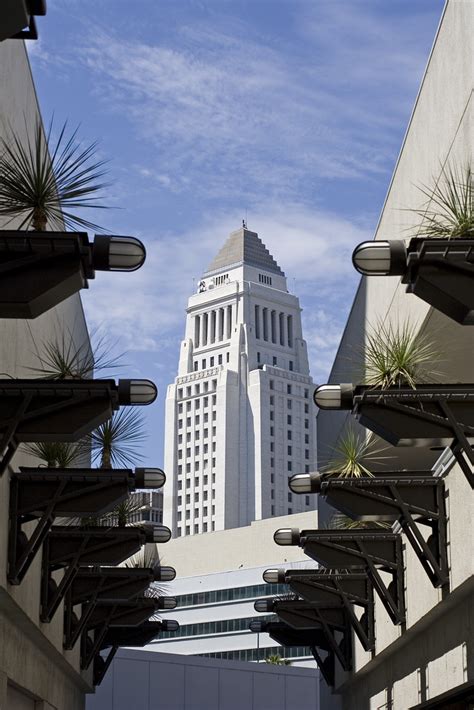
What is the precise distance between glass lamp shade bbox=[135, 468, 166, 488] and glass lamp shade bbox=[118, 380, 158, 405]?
314cm

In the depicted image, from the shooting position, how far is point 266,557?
299 feet

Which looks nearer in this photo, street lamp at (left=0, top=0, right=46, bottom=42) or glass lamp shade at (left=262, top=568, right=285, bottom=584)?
street lamp at (left=0, top=0, right=46, bottom=42)

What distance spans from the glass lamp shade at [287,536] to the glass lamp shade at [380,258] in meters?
9.30

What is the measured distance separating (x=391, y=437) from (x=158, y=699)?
2687 cm

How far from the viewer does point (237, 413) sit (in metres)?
124

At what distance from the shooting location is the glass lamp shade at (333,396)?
10.3 meters

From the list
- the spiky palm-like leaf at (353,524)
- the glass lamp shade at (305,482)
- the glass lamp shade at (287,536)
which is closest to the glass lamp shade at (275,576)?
the spiky palm-like leaf at (353,524)

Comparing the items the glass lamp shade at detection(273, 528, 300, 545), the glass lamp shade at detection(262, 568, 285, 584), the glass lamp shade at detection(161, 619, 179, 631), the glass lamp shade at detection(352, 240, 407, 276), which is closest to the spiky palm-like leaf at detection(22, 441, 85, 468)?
the glass lamp shade at detection(273, 528, 300, 545)

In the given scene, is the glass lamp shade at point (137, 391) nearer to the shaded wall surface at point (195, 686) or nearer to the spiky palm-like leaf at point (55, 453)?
the spiky palm-like leaf at point (55, 453)

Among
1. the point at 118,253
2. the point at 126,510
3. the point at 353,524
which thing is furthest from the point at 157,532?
the point at 118,253

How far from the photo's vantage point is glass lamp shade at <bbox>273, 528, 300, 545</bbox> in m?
16.7

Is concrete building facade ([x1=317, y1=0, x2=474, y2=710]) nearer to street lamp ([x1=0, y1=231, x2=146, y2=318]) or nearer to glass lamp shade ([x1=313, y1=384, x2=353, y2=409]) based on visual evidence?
glass lamp shade ([x1=313, y1=384, x2=353, y2=409])

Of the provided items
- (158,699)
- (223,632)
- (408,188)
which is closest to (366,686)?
(408,188)

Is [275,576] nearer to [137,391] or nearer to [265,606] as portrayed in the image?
[265,606]
